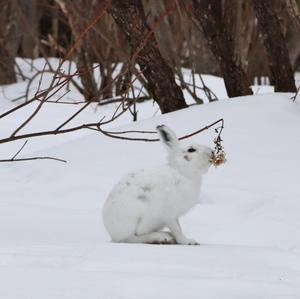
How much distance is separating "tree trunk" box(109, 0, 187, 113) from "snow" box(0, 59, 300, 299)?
39cm

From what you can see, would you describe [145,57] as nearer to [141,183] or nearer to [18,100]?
[141,183]

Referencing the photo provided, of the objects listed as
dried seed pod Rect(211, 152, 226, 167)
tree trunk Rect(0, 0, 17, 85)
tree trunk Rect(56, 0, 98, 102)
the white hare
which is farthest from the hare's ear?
tree trunk Rect(0, 0, 17, 85)

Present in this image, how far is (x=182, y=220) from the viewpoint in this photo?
4.61m

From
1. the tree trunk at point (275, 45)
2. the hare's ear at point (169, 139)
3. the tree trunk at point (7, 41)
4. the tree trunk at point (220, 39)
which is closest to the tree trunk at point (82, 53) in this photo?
the tree trunk at point (7, 41)

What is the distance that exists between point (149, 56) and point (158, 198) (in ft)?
10.5

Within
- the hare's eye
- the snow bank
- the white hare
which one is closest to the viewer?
the snow bank

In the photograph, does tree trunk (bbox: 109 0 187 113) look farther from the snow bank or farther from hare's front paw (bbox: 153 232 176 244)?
hare's front paw (bbox: 153 232 176 244)

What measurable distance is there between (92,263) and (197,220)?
1565 mm

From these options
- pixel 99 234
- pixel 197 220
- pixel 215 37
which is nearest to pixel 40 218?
pixel 99 234

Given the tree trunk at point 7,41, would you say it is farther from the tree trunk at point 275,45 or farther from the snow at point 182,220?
the tree trunk at point 275,45

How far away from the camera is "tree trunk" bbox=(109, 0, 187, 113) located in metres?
6.45

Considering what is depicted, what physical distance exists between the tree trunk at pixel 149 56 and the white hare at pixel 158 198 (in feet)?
8.71

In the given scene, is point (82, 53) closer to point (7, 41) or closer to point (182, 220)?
point (7, 41)

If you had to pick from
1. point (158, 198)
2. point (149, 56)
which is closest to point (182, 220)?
point (158, 198)
